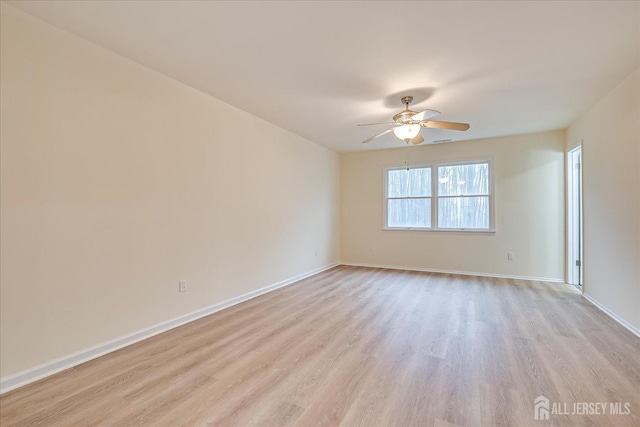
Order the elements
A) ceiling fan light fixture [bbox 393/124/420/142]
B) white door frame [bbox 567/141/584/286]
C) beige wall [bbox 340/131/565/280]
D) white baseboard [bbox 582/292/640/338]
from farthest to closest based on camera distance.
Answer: beige wall [bbox 340/131/565/280]
white door frame [bbox 567/141/584/286]
ceiling fan light fixture [bbox 393/124/420/142]
white baseboard [bbox 582/292/640/338]

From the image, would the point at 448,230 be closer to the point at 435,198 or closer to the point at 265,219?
the point at 435,198

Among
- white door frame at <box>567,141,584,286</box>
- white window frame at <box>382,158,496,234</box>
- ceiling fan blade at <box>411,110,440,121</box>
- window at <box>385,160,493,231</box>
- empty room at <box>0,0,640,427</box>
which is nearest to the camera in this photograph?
empty room at <box>0,0,640,427</box>

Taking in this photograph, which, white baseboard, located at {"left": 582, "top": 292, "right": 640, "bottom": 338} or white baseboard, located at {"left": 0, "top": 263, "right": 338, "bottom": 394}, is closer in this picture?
white baseboard, located at {"left": 0, "top": 263, "right": 338, "bottom": 394}

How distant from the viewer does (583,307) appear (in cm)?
348

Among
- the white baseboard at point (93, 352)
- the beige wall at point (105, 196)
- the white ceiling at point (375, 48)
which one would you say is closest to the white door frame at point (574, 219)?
the white ceiling at point (375, 48)

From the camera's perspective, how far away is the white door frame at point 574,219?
14.6 ft

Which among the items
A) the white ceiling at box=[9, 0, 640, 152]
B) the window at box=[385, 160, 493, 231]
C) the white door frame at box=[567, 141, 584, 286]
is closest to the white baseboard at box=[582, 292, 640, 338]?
the white door frame at box=[567, 141, 584, 286]

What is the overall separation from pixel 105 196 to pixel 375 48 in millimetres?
2531

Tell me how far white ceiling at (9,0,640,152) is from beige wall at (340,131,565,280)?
1.43m

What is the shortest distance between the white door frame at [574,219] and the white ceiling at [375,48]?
48.0 inches

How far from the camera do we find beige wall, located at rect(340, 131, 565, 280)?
15.7 ft

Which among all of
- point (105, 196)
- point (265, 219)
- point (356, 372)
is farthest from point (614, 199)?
point (105, 196)

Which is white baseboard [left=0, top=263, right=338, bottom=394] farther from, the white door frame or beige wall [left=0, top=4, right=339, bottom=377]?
the white door frame

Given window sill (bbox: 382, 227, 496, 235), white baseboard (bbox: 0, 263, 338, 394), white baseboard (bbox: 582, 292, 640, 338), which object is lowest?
white baseboard (bbox: 0, 263, 338, 394)
